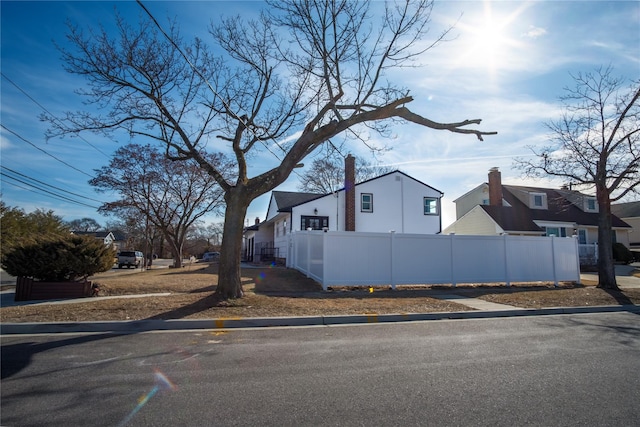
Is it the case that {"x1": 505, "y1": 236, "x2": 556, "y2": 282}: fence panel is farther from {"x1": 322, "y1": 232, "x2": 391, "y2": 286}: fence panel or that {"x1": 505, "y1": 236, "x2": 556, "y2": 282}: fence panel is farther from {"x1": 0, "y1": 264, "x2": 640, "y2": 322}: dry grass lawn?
{"x1": 322, "y1": 232, "x2": 391, "y2": 286}: fence panel

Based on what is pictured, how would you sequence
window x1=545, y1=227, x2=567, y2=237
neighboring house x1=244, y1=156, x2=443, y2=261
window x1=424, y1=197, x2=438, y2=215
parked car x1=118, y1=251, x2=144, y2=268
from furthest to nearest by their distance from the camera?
parked car x1=118, y1=251, x2=144, y2=268 → window x1=545, y1=227, x2=567, y2=237 → window x1=424, y1=197, x2=438, y2=215 → neighboring house x1=244, y1=156, x2=443, y2=261

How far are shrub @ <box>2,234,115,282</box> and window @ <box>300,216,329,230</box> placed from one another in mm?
13507

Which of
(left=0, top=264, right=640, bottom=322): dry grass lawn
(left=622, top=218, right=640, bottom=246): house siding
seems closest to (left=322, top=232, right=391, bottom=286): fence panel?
(left=0, top=264, right=640, bottom=322): dry grass lawn

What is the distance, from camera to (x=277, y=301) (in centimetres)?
966

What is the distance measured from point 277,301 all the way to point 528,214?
83.4ft

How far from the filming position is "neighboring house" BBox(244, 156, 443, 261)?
79.2ft

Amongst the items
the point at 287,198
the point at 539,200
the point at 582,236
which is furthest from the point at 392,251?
the point at 582,236

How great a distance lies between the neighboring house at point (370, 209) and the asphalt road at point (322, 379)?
1723 cm

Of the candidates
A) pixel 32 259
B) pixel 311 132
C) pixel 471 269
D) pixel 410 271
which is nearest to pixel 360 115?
pixel 311 132

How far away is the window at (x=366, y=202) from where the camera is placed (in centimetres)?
2531

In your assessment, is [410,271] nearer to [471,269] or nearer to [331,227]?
[471,269]

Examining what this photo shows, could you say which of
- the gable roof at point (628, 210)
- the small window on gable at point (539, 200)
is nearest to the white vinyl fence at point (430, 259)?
the small window on gable at point (539, 200)

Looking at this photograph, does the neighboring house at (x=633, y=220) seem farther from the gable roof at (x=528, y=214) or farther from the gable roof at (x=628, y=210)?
the gable roof at (x=528, y=214)

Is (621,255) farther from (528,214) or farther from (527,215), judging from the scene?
(527,215)
